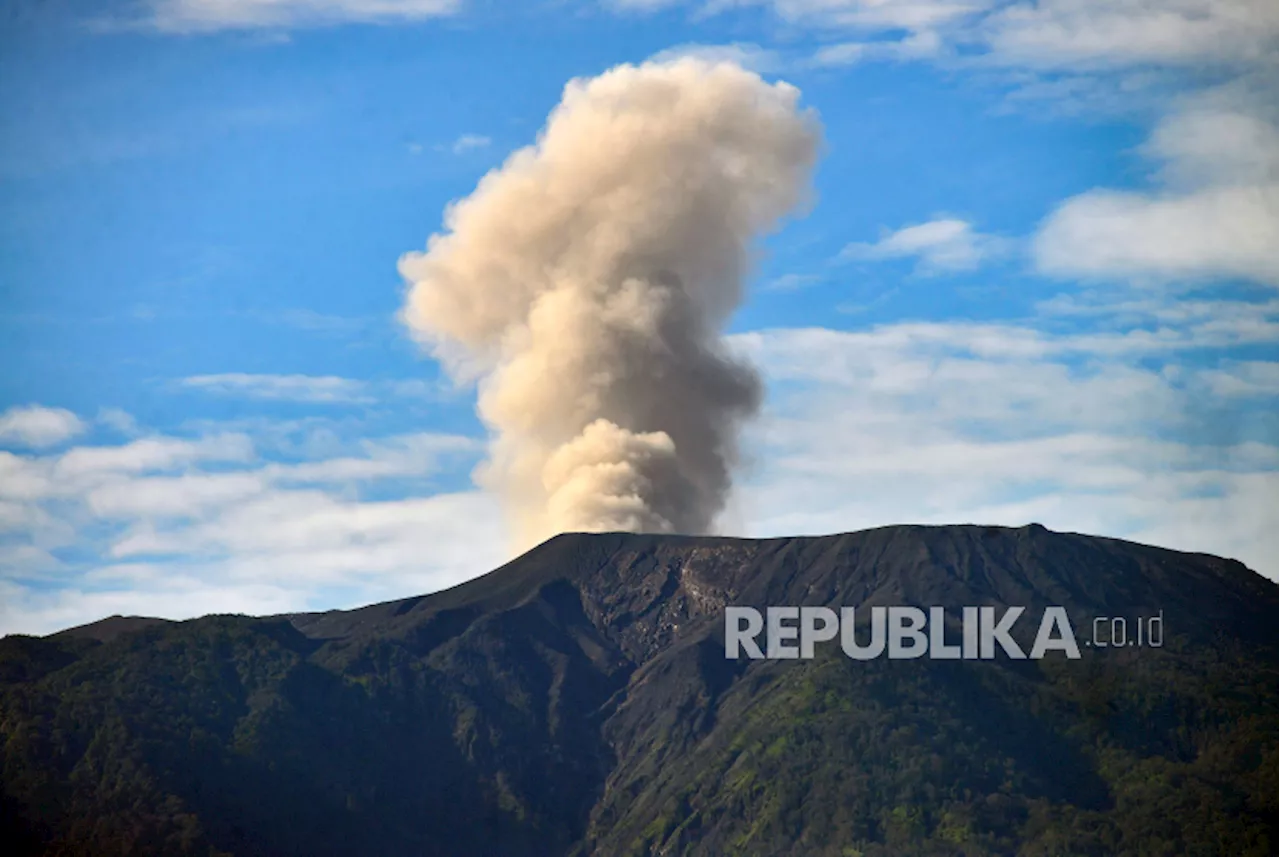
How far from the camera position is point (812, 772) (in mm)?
193625

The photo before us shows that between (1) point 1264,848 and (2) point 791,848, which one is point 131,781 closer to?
(2) point 791,848

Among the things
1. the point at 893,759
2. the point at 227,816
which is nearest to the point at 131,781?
the point at 227,816

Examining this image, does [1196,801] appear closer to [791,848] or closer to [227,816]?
[791,848]

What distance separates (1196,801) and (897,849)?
92.2 ft

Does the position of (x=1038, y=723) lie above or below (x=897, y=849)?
above

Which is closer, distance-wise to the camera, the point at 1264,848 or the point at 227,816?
the point at 1264,848

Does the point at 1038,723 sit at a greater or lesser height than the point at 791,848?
greater

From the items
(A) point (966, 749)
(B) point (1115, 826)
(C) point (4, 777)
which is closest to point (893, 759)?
(A) point (966, 749)

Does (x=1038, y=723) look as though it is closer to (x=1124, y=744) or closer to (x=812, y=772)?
(x=1124, y=744)

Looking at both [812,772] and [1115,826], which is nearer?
[1115,826]

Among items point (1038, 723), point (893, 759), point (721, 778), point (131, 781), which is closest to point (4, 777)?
point (131, 781)

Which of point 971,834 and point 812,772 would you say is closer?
point 971,834

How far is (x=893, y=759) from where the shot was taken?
192 meters

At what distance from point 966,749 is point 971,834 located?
1398cm
